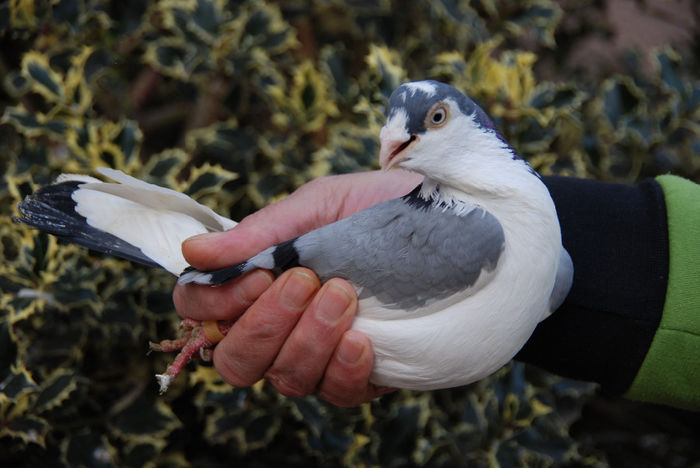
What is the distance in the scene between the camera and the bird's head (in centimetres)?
84

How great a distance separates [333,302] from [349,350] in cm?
7

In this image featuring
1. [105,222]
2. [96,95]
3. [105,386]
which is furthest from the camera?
[96,95]

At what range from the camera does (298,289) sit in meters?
0.94

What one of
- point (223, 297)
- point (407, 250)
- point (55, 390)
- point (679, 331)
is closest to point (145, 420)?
point (55, 390)

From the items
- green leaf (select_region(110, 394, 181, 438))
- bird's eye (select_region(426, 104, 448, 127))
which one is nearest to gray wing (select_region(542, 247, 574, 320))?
bird's eye (select_region(426, 104, 448, 127))

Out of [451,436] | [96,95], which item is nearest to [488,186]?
[451,436]

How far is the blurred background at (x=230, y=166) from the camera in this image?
4.31 ft

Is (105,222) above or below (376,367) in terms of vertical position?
above

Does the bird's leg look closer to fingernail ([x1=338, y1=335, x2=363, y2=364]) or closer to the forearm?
fingernail ([x1=338, y1=335, x2=363, y2=364])

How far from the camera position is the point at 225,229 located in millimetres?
1100

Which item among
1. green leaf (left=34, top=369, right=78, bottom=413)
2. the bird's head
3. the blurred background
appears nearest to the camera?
the bird's head

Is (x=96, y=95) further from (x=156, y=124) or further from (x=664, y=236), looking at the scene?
(x=664, y=236)

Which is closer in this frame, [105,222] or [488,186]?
[488,186]

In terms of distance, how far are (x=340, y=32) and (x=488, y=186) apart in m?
1.33
